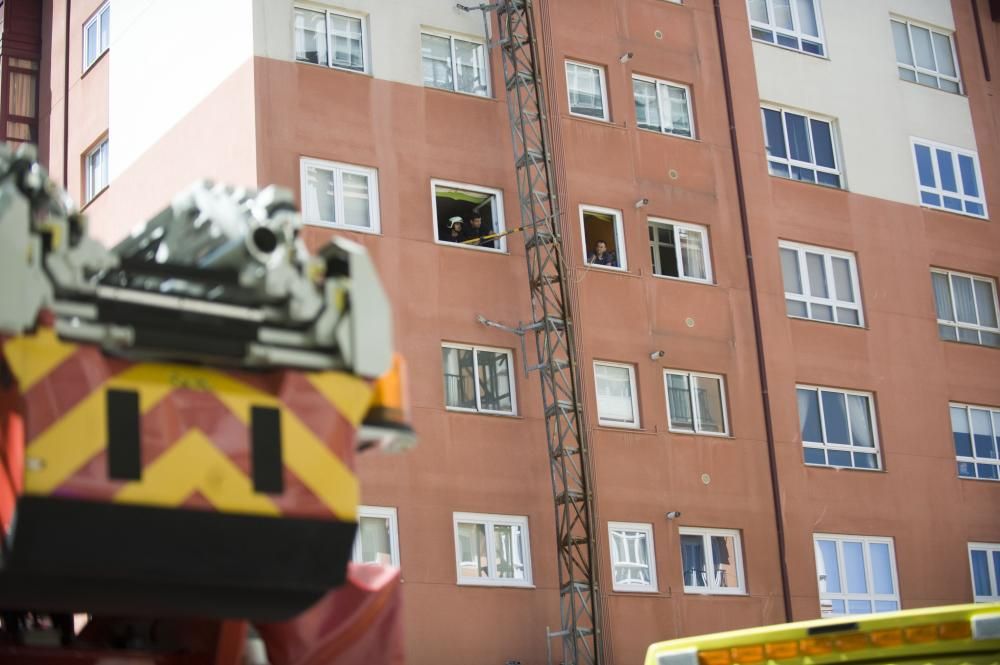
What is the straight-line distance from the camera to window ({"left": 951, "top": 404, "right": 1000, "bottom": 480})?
32.6 m

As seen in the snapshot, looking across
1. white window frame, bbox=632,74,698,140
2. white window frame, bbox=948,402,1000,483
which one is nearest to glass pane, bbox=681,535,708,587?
white window frame, bbox=948,402,1000,483

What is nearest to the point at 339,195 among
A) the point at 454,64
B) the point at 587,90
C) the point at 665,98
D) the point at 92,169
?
the point at 454,64

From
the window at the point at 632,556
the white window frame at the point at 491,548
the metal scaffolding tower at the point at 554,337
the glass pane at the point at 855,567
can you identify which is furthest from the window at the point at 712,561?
the white window frame at the point at 491,548

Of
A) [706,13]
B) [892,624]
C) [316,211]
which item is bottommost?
[892,624]

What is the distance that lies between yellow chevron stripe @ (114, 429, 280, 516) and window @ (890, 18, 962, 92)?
3160 cm

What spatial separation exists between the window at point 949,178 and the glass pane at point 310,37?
1316 cm

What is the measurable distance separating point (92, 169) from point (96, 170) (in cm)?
25

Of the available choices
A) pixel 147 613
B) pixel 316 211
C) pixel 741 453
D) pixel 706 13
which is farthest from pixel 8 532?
pixel 706 13

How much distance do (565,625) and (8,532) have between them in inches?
866

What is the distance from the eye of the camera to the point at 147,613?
15.5 ft

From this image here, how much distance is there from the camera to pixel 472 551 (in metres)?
25.8

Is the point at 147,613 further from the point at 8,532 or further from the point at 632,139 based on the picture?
the point at 632,139

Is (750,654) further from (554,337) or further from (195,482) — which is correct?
(554,337)

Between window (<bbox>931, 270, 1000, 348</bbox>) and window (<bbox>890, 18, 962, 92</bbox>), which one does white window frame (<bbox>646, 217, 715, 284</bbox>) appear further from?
window (<bbox>890, 18, 962, 92</bbox>)
